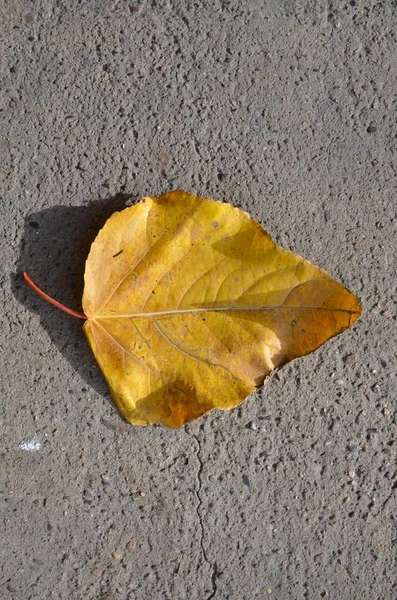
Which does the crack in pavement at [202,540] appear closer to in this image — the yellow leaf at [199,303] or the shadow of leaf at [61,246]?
the yellow leaf at [199,303]

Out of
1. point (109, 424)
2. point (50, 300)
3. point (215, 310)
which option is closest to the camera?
point (215, 310)

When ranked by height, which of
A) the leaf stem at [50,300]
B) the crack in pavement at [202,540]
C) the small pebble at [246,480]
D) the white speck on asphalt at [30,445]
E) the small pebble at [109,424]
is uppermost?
the leaf stem at [50,300]

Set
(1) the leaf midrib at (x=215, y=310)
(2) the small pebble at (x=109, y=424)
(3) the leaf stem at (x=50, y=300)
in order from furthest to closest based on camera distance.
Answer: (2) the small pebble at (x=109, y=424) → (3) the leaf stem at (x=50, y=300) → (1) the leaf midrib at (x=215, y=310)

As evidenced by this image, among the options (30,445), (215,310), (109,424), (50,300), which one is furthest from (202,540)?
(50,300)

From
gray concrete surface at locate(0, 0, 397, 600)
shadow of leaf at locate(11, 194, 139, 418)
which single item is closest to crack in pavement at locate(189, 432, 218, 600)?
gray concrete surface at locate(0, 0, 397, 600)

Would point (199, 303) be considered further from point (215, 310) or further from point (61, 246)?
point (61, 246)

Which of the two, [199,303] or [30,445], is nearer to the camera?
[199,303]

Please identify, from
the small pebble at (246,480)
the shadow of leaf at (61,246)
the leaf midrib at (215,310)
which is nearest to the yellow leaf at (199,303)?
the leaf midrib at (215,310)

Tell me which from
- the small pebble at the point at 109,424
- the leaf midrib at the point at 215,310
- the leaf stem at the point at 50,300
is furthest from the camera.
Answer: the small pebble at the point at 109,424
